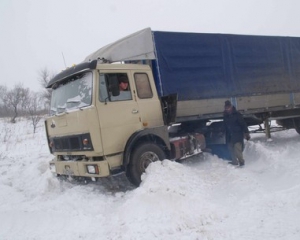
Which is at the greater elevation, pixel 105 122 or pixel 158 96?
pixel 158 96

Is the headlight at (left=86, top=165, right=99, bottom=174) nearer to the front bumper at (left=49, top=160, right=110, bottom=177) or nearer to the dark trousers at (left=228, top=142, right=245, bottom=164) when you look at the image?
the front bumper at (left=49, top=160, right=110, bottom=177)

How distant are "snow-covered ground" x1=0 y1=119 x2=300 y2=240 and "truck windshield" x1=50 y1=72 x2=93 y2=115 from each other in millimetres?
1746

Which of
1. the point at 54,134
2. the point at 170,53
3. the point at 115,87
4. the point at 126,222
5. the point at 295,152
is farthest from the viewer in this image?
the point at 295,152

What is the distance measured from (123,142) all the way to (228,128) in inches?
121

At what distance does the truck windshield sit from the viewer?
5693mm

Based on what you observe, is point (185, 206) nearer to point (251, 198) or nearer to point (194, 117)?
point (251, 198)

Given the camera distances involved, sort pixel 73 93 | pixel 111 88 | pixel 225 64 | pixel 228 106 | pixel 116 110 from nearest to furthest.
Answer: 1. pixel 111 88
2. pixel 116 110
3. pixel 73 93
4. pixel 228 106
5. pixel 225 64

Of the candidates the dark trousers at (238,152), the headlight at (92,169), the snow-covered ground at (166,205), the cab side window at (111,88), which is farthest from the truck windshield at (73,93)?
the dark trousers at (238,152)

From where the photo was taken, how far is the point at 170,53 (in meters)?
7.02

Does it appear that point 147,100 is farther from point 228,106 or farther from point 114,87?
point 228,106

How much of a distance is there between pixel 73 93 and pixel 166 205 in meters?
2.97

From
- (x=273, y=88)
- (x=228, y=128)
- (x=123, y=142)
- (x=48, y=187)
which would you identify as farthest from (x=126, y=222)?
(x=273, y=88)

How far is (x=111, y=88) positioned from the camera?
18.8 feet

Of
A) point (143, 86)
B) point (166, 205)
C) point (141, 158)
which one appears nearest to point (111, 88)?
point (143, 86)
